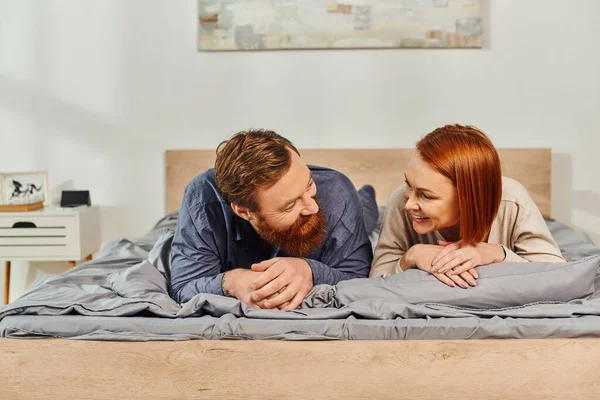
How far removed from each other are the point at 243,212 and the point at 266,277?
22cm

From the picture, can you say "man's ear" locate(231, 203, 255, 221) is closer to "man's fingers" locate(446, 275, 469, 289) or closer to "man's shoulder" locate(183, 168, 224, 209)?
"man's shoulder" locate(183, 168, 224, 209)

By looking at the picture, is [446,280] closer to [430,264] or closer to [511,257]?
[430,264]

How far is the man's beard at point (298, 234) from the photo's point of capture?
5.40 feet

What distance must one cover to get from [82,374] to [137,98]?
2.53 metres

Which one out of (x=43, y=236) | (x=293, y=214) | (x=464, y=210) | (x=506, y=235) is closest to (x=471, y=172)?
(x=464, y=210)

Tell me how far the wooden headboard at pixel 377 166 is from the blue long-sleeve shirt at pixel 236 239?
1.72 meters

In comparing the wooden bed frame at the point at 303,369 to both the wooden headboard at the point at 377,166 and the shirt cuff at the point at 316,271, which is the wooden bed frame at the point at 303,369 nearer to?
the shirt cuff at the point at 316,271

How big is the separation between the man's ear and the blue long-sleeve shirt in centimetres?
9

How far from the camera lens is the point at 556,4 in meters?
3.58

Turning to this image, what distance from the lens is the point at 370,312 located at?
1.46 metres

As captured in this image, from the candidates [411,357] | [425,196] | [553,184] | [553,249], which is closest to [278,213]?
[425,196]

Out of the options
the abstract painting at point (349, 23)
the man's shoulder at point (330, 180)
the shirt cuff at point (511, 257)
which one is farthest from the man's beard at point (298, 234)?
the abstract painting at point (349, 23)

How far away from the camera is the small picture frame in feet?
11.6

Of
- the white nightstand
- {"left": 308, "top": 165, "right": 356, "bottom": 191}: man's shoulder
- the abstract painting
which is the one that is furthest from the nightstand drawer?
{"left": 308, "top": 165, "right": 356, "bottom": 191}: man's shoulder
